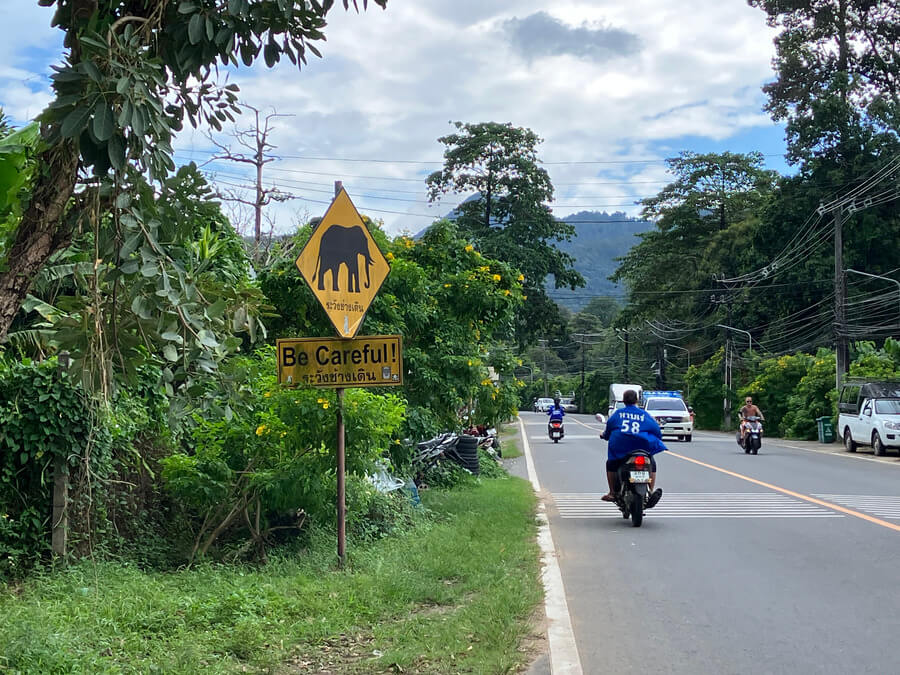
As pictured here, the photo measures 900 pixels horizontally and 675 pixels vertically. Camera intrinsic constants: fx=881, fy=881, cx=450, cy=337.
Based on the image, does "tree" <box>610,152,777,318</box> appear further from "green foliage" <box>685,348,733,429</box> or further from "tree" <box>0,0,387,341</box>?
"tree" <box>0,0,387,341</box>

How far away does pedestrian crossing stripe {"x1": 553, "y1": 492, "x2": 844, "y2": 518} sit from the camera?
12.4m

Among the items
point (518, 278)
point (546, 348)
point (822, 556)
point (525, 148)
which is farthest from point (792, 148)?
point (546, 348)

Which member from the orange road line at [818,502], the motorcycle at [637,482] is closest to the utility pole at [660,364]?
the orange road line at [818,502]

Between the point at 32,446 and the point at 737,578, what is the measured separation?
6203 mm

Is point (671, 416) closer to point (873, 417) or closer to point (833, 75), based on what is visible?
point (873, 417)

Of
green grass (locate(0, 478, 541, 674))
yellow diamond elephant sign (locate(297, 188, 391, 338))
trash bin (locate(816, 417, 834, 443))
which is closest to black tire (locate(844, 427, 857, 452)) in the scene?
trash bin (locate(816, 417, 834, 443))

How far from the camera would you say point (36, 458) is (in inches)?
286

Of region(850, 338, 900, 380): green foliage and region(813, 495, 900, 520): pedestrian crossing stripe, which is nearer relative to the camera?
region(813, 495, 900, 520): pedestrian crossing stripe

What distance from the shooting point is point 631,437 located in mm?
11594

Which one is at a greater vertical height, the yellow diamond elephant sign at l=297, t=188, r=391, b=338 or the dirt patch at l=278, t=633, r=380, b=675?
the yellow diamond elephant sign at l=297, t=188, r=391, b=338

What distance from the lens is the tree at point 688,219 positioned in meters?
62.4

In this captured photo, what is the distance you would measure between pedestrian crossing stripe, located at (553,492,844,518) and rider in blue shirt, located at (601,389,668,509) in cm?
102

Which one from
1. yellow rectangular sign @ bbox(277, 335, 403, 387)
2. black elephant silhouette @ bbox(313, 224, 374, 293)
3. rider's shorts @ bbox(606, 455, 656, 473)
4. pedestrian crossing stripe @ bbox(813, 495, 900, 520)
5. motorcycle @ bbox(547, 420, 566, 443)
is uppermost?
black elephant silhouette @ bbox(313, 224, 374, 293)

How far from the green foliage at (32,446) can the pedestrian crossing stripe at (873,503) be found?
10.1 m
